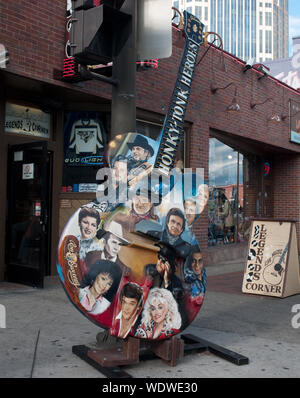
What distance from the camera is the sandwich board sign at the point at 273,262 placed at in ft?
22.3

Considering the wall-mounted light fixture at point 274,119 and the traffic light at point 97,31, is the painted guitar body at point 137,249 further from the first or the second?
the wall-mounted light fixture at point 274,119

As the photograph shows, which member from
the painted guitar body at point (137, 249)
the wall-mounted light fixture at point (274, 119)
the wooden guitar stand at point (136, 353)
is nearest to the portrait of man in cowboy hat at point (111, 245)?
the painted guitar body at point (137, 249)

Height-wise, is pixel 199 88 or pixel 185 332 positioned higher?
pixel 199 88

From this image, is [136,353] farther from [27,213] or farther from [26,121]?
[26,121]

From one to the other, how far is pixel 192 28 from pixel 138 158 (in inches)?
229

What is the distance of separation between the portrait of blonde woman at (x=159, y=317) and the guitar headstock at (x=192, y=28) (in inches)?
247

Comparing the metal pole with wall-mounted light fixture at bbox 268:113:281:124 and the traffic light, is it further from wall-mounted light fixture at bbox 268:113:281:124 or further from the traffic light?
→ wall-mounted light fixture at bbox 268:113:281:124

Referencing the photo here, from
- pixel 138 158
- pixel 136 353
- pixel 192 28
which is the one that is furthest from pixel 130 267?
pixel 192 28

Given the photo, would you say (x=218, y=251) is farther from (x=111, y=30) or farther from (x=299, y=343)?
(x=111, y=30)

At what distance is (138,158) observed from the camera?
368 centimetres

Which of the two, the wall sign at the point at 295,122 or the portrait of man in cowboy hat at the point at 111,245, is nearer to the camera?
the portrait of man in cowboy hat at the point at 111,245

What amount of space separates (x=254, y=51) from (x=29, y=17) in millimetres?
118592

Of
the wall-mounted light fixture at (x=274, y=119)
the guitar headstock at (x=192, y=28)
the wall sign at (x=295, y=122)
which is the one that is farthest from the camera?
the wall sign at (x=295, y=122)

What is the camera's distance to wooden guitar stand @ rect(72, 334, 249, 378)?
3.38m
